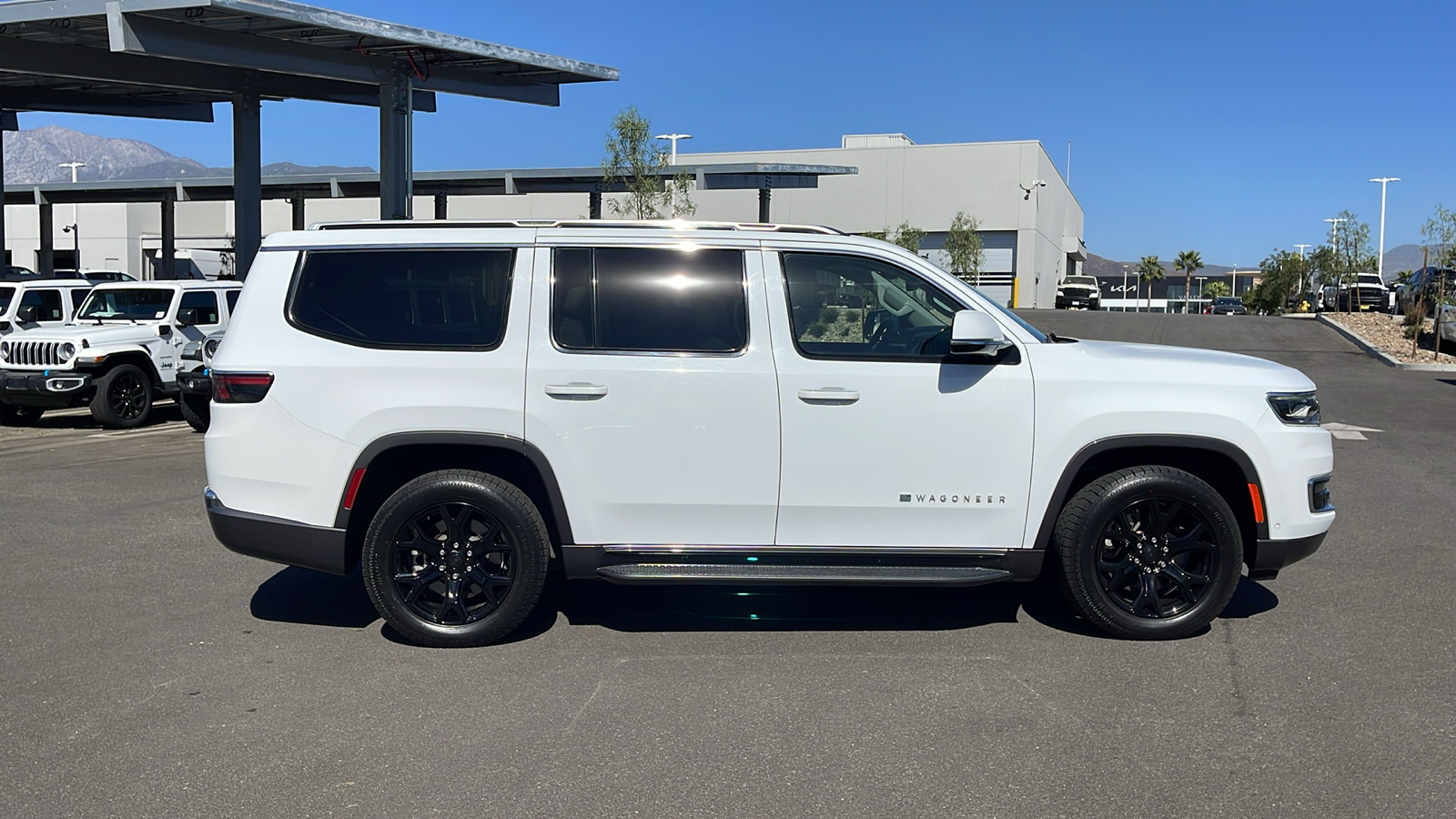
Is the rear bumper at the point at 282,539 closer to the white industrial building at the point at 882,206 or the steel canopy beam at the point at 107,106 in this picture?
the steel canopy beam at the point at 107,106

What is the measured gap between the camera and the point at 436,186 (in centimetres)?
3956

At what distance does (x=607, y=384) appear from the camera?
5.18 meters

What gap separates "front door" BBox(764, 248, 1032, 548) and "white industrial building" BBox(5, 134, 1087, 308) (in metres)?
55.2

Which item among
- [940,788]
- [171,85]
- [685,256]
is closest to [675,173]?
[171,85]

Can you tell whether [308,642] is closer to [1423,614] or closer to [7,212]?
[1423,614]

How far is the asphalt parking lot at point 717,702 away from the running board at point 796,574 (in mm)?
347

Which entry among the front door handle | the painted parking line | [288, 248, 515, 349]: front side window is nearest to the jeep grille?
[288, 248, 515, 349]: front side window

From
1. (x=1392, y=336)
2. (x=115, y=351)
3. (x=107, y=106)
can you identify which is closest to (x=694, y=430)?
(x=115, y=351)

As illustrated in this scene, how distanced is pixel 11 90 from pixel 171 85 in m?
7.81

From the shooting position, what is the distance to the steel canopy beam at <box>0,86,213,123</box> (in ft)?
94.1

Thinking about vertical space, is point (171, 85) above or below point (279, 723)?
above

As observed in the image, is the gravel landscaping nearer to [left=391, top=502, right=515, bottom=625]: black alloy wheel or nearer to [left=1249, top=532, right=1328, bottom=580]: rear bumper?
[left=1249, top=532, right=1328, bottom=580]: rear bumper

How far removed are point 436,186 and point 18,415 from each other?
2542 cm

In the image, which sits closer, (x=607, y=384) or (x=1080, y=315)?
(x=607, y=384)
